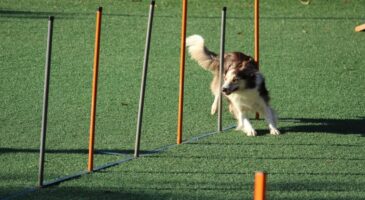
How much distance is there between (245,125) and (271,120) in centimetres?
29

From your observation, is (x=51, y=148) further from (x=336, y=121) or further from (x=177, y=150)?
(x=336, y=121)

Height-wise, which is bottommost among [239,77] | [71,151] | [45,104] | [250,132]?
[71,151]

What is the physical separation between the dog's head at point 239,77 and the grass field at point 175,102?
476 millimetres

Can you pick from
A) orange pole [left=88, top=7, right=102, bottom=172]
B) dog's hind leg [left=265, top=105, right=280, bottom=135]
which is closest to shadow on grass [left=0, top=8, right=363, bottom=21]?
dog's hind leg [left=265, top=105, right=280, bottom=135]

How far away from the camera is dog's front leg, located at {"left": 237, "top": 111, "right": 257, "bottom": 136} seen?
9060 mm

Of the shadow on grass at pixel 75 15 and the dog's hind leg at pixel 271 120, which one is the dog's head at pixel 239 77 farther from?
the shadow on grass at pixel 75 15

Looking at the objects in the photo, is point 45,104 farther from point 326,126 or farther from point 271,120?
point 326,126

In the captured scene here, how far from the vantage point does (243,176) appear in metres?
7.44

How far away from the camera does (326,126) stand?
954 cm

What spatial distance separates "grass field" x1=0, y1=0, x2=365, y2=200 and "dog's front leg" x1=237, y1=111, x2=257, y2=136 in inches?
3.4

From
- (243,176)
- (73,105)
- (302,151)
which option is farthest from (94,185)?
(73,105)

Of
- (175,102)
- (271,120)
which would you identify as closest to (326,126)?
(271,120)

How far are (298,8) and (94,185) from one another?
10.0m

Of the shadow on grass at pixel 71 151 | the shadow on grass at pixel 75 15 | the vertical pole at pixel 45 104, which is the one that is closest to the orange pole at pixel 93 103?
the vertical pole at pixel 45 104
